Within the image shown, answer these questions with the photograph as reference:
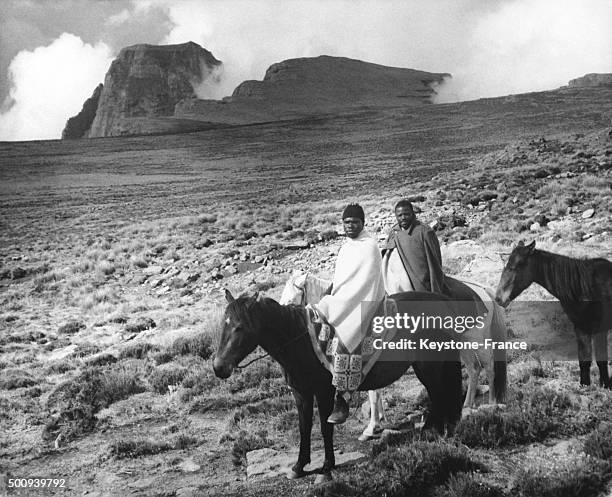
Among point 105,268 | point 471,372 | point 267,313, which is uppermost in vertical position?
point 105,268

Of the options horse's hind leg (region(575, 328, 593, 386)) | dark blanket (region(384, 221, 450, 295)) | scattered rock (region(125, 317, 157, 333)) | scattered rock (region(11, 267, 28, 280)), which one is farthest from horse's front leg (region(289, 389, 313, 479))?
scattered rock (region(11, 267, 28, 280))

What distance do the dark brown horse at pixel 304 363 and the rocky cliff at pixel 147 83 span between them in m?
8.34

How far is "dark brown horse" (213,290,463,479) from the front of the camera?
3547mm

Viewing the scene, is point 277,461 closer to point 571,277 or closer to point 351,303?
point 351,303

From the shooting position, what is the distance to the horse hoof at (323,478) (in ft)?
12.8

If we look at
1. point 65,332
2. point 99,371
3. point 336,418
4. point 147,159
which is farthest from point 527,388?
point 147,159

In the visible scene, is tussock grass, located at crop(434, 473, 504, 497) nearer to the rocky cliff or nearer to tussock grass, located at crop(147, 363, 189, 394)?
tussock grass, located at crop(147, 363, 189, 394)

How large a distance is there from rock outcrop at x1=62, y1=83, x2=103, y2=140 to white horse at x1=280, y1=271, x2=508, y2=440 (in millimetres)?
8294

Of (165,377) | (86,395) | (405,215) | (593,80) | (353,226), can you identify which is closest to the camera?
(353,226)

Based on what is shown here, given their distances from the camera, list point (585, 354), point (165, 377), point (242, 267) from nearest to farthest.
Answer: point (585, 354) < point (165, 377) < point (242, 267)

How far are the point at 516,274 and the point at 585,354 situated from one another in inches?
37.5

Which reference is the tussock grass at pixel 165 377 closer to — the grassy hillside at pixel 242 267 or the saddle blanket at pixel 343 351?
the grassy hillside at pixel 242 267

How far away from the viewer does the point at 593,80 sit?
9.86 metres

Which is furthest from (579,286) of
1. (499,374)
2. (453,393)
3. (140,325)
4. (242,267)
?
(140,325)
